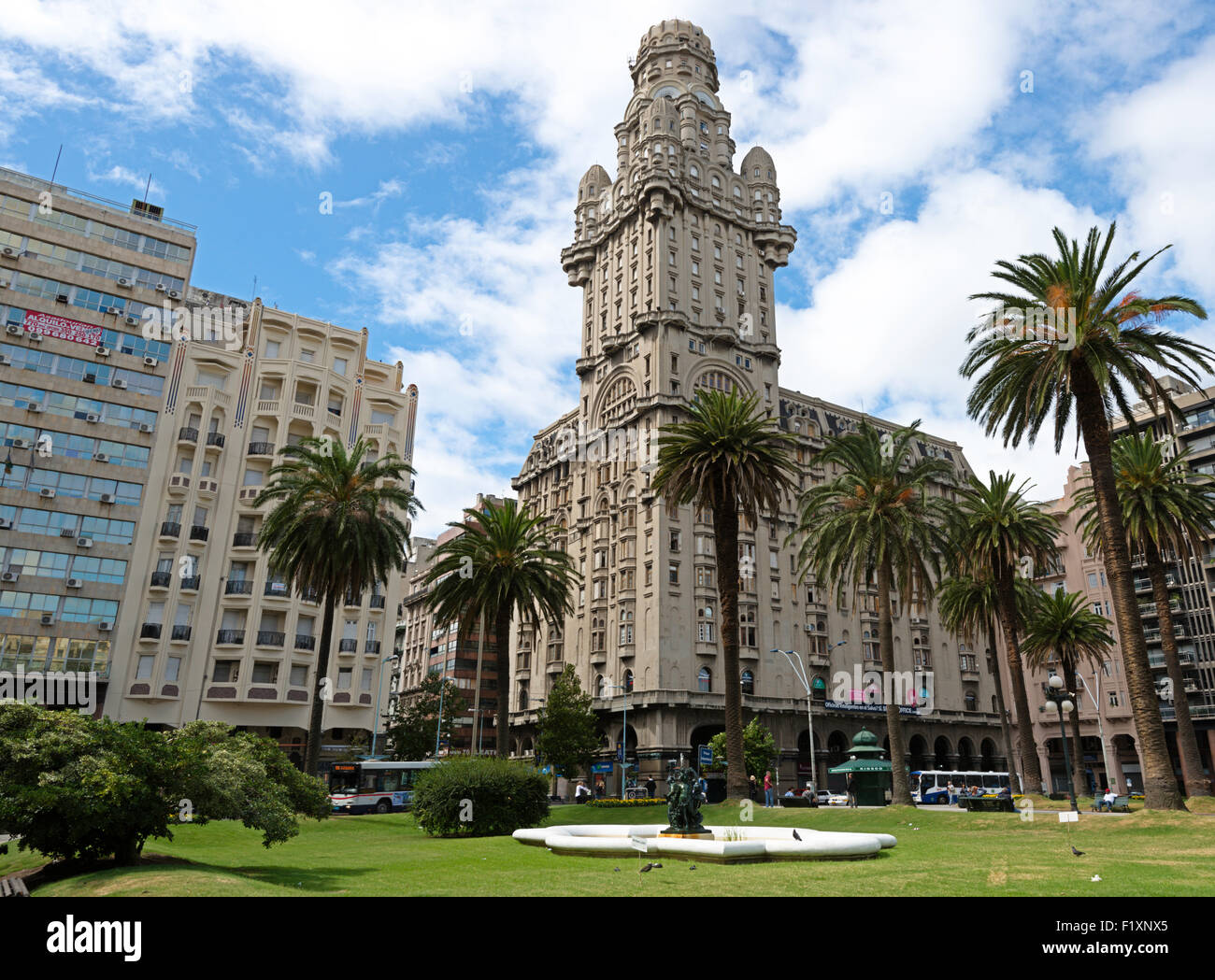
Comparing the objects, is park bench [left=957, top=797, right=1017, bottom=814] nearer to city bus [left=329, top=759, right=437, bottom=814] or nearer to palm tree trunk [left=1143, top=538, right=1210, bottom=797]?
palm tree trunk [left=1143, top=538, right=1210, bottom=797]

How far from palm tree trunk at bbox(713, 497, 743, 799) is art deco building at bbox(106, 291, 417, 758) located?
25.4 m

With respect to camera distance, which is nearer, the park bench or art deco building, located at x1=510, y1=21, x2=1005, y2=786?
the park bench

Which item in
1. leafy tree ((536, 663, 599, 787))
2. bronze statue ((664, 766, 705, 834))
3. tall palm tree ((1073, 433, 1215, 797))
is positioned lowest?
bronze statue ((664, 766, 705, 834))

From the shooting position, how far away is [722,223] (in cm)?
8681

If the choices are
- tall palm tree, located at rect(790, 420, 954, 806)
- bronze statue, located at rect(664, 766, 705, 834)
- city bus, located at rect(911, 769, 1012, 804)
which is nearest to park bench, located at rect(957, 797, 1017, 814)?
tall palm tree, located at rect(790, 420, 954, 806)

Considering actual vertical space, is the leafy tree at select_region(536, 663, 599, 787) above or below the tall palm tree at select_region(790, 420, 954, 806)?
below

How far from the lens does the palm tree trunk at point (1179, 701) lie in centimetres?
3086

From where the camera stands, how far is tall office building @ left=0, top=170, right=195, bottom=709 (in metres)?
50.0

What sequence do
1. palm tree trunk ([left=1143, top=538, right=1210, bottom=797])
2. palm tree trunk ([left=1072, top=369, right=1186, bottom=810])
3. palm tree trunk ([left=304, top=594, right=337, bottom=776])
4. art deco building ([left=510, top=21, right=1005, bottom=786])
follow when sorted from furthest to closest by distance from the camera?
art deco building ([left=510, top=21, right=1005, bottom=786])
palm tree trunk ([left=304, top=594, right=337, bottom=776])
palm tree trunk ([left=1143, top=538, right=1210, bottom=797])
palm tree trunk ([left=1072, top=369, right=1186, bottom=810])

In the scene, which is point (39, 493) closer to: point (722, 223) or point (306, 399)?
point (306, 399)

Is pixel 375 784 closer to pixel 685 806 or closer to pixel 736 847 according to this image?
pixel 685 806

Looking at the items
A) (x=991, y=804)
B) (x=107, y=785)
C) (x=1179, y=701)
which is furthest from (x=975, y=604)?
(x=107, y=785)

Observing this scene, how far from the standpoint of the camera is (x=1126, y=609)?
28.7 meters
